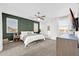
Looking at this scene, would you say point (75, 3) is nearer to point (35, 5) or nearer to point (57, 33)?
point (57, 33)

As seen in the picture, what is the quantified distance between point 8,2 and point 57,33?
1452 millimetres

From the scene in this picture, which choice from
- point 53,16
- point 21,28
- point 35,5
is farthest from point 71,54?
point 21,28

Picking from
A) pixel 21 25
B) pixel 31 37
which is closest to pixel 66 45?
pixel 31 37

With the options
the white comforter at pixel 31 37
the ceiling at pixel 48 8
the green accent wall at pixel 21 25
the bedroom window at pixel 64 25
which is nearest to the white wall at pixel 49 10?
the ceiling at pixel 48 8

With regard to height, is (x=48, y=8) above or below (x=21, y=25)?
above

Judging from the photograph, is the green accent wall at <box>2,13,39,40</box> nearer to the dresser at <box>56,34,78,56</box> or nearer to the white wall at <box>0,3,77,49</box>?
the white wall at <box>0,3,77,49</box>

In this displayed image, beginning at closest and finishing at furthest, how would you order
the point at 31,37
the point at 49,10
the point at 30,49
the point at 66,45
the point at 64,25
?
1. the point at 66,45
2. the point at 64,25
3. the point at 49,10
4. the point at 30,49
5. the point at 31,37

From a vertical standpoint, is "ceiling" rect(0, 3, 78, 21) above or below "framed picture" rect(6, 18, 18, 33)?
above

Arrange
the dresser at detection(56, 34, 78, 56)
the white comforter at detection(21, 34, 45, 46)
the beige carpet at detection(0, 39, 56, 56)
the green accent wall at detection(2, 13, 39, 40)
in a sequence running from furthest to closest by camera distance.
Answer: the green accent wall at detection(2, 13, 39, 40) < the white comforter at detection(21, 34, 45, 46) < the beige carpet at detection(0, 39, 56, 56) < the dresser at detection(56, 34, 78, 56)

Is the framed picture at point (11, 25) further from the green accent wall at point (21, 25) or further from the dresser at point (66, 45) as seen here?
the dresser at point (66, 45)

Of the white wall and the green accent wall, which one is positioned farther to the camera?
the green accent wall

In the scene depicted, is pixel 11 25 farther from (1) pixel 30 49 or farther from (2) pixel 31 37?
(1) pixel 30 49

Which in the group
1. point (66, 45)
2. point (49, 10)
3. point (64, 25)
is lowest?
point (66, 45)

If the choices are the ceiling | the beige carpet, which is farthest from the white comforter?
the ceiling
